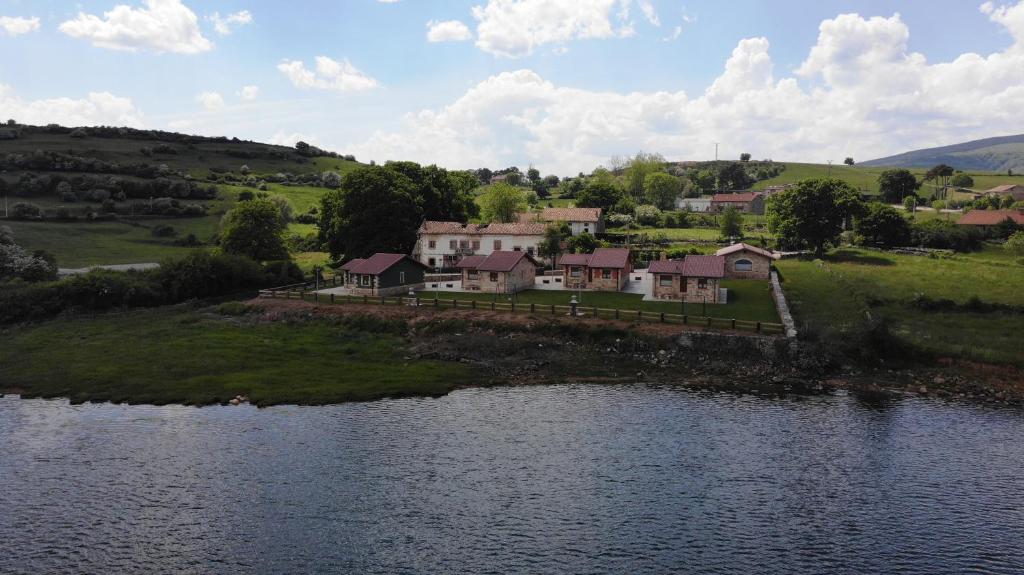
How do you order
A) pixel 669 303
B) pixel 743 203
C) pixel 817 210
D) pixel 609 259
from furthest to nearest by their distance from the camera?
1. pixel 743 203
2. pixel 817 210
3. pixel 609 259
4. pixel 669 303

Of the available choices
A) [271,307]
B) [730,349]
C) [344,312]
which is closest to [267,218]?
[271,307]

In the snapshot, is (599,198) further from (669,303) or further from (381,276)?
Answer: (669,303)

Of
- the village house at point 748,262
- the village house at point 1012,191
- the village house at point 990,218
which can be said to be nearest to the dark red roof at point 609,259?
the village house at point 748,262

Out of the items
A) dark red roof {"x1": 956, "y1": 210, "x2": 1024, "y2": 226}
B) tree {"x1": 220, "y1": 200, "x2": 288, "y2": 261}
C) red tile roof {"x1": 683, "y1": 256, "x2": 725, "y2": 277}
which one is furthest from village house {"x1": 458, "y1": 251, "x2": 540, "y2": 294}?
dark red roof {"x1": 956, "y1": 210, "x2": 1024, "y2": 226}

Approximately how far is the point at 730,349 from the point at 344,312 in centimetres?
3216

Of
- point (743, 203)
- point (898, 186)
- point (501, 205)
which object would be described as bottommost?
point (501, 205)

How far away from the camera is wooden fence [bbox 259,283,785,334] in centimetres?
4822

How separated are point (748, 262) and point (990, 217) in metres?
67.8

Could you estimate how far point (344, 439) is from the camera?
1326 inches

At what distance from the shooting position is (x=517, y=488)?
2823cm

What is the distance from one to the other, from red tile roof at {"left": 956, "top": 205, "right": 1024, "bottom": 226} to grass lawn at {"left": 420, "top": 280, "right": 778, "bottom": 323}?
66.1m

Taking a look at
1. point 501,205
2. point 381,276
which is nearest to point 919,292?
point 381,276

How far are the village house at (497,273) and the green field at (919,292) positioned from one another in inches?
995

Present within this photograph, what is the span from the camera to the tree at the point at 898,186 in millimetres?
162625
